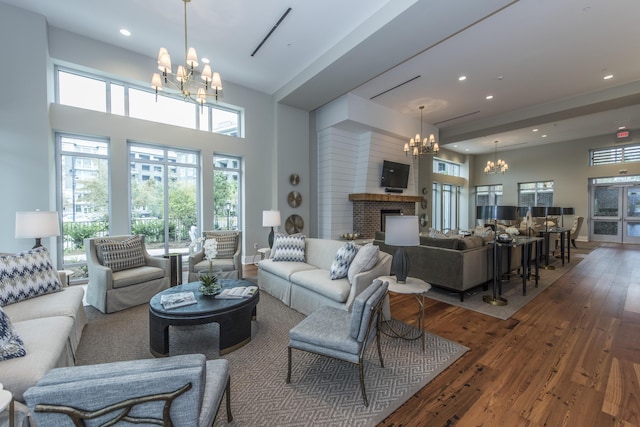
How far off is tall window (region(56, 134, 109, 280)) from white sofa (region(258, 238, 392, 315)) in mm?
3325

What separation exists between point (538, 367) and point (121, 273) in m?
4.63

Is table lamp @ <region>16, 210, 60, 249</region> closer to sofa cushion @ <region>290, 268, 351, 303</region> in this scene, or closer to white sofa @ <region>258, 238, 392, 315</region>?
white sofa @ <region>258, 238, 392, 315</region>

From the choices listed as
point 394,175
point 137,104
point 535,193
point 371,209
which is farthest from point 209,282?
point 535,193

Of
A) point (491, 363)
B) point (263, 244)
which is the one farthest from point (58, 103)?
point (491, 363)

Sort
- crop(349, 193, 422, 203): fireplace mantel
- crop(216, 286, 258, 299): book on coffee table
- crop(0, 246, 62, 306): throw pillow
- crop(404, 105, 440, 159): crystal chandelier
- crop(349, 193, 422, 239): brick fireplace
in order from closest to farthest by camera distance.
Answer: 1. crop(0, 246, 62, 306): throw pillow
2. crop(216, 286, 258, 299): book on coffee table
3. crop(404, 105, 440, 159): crystal chandelier
4. crop(349, 193, 422, 203): fireplace mantel
5. crop(349, 193, 422, 239): brick fireplace

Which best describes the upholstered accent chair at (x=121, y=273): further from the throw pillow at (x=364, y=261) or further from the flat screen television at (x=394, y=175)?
the flat screen television at (x=394, y=175)

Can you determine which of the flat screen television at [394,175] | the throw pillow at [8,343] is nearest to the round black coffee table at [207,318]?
the throw pillow at [8,343]

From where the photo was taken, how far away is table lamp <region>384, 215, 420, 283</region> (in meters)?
2.68

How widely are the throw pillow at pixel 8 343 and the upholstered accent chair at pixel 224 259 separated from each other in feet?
7.27

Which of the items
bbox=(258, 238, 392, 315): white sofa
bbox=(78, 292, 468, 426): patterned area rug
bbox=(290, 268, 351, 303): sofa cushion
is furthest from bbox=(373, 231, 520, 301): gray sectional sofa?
bbox=(290, 268, 351, 303): sofa cushion

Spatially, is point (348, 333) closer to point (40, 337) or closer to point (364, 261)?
point (364, 261)

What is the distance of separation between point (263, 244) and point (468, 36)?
5783 millimetres

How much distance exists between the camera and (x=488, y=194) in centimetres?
1236

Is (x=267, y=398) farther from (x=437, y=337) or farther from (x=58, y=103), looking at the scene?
(x=58, y=103)
